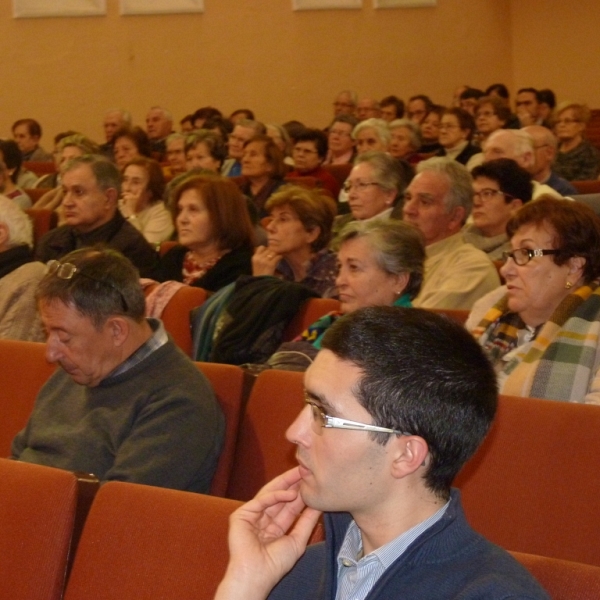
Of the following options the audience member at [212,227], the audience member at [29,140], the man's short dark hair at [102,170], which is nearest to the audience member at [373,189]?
the audience member at [212,227]

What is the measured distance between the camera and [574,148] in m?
6.68

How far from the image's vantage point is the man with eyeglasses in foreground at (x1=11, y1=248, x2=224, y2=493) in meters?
2.04

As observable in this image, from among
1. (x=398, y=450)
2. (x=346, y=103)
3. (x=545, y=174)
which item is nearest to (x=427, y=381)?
(x=398, y=450)

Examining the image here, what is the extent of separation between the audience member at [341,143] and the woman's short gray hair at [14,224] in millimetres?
3889

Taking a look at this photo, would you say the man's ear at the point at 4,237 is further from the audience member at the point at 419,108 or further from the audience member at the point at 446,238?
the audience member at the point at 419,108

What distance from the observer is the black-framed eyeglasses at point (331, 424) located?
1203 millimetres

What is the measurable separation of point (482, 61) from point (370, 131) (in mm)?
5012

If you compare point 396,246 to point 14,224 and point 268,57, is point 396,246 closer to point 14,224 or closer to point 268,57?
point 14,224

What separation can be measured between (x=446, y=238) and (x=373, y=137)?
2.85 metres

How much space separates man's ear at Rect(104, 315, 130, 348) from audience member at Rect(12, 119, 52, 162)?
21.6ft

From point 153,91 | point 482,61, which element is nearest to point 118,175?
point 153,91

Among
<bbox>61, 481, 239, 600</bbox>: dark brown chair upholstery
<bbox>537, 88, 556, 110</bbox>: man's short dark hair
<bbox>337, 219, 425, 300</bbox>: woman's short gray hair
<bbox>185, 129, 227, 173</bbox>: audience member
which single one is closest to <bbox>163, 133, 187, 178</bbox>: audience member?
<bbox>185, 129, 227, 173</bbox>: audience member

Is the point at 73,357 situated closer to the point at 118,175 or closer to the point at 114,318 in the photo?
the point at 114,318

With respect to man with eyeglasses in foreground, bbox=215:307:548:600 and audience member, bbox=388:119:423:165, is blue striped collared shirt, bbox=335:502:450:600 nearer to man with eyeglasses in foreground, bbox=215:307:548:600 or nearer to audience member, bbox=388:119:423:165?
man with eyeglasses in foreground, bbox=215:307:548:600
